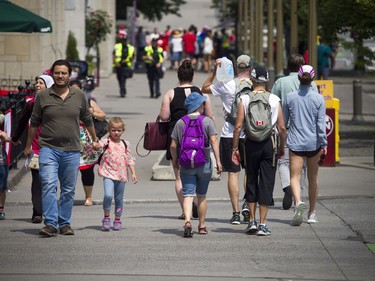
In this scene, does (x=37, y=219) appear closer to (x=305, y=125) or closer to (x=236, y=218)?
(x=236, y=218)

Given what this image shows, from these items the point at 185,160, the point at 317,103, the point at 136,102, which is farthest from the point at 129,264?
the point at 136,102

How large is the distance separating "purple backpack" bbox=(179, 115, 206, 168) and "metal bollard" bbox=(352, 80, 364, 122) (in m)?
15.4

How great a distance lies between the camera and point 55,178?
11820mm

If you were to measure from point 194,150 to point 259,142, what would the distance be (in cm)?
64

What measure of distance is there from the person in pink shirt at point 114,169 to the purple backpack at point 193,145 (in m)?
0.71

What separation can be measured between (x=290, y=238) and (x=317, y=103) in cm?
Answer: 158

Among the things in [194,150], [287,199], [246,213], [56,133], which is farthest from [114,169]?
[287,199]

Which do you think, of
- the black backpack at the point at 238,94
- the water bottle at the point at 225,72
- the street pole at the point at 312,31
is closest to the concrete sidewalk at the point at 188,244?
the black backpack at the point at 238,94

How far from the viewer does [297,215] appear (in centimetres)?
1264

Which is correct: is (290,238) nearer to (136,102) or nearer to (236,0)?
(136,102)

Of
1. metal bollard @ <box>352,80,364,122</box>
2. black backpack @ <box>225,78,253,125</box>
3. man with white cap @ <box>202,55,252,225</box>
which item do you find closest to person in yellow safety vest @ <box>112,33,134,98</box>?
metal bollard @ <box>352,80,364,122</box>

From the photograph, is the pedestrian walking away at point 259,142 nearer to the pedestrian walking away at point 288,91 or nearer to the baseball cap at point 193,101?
the baseball cap at point 193,101

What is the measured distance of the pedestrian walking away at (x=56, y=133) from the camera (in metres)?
11.7

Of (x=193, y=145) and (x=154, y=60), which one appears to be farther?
(x=154, y=60)
